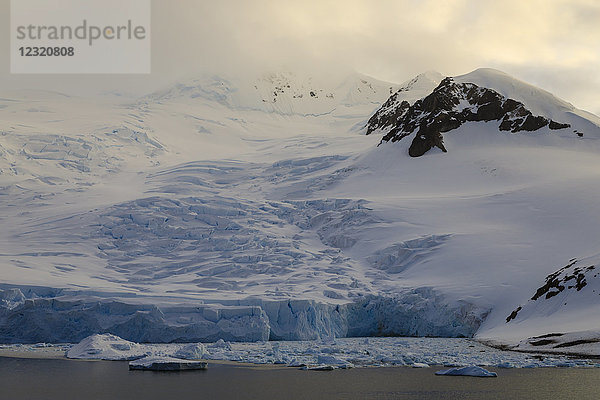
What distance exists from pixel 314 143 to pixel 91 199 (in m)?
36.3

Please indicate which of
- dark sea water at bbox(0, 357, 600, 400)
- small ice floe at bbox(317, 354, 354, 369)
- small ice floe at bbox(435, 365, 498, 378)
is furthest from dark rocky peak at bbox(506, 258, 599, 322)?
small ice floe at bbox(317, 354, 354, 369)

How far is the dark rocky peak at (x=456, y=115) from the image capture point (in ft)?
256

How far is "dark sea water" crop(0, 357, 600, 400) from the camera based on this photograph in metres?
23.9

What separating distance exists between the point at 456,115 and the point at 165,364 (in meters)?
58.2

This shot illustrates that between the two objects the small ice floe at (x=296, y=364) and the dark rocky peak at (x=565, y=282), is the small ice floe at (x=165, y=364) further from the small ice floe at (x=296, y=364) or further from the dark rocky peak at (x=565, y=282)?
the dark rocky peak at (x=565, y=282)

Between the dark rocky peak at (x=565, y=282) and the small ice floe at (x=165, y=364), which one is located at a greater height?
the dark rocky peak at (x=565, y=282)

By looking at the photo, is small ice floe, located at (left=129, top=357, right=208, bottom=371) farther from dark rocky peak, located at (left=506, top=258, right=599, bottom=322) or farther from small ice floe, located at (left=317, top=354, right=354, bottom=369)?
dark rocky peak, located at (left=506, top=258, right=599, bottom=322)

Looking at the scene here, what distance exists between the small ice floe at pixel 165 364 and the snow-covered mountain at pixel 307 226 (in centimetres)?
856

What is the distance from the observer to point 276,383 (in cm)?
2630

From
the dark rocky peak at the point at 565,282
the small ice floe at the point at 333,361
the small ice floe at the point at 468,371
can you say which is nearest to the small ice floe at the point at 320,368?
the small ice floe at the point at 333,361


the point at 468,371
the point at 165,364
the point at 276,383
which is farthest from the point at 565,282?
the point at 165,364

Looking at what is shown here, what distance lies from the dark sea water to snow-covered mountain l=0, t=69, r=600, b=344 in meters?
9.21

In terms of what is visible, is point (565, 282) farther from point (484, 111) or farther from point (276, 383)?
point (484, 111)

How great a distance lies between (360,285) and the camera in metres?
46.6
